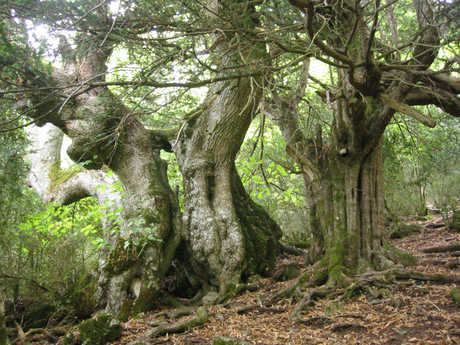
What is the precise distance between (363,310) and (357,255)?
4.16 ft

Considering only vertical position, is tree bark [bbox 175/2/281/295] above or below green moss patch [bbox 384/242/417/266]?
above

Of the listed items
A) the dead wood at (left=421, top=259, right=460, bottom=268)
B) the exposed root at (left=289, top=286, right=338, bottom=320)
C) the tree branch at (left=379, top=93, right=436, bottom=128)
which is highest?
the tree branch at (left=379, top=93, right=436, bottom=128)

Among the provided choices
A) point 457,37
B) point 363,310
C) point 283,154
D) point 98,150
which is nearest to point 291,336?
point 363,310

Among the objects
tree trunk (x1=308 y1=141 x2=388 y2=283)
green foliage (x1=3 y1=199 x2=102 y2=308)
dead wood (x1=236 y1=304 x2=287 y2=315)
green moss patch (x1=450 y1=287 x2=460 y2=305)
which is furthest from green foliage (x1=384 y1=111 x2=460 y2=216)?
green foliage (x1=3 y1=199 x2=102 y2=308)

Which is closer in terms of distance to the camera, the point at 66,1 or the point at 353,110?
the point at 66,1

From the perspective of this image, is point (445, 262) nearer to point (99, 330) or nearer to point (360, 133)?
point (360, 133)

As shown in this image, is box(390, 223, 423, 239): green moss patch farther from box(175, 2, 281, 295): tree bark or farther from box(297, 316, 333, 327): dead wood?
box(297, 316, 333, 327): dead wood

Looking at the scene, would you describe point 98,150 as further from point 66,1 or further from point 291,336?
point 291,336

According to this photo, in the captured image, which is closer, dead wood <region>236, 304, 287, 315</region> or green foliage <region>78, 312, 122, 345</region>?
green foliage <region>78, 312, 122, 345</region>

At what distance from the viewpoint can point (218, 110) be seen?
6465 mm

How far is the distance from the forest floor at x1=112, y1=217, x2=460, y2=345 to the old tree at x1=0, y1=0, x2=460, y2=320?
0.64 m

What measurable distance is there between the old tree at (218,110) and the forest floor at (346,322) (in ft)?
2.11

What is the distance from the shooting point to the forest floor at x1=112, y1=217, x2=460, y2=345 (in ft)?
10.1

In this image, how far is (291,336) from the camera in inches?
134
